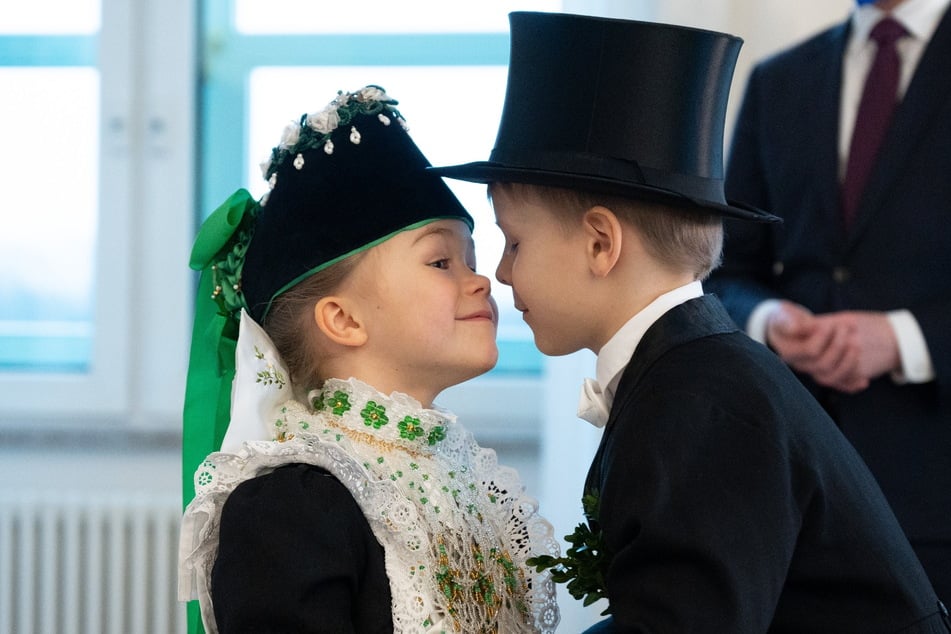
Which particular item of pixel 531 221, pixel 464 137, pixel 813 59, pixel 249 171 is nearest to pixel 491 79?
pixel 464 137

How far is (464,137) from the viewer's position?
2.90 m

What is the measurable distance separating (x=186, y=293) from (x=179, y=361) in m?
0.17

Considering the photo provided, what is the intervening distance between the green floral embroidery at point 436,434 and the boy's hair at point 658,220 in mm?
316

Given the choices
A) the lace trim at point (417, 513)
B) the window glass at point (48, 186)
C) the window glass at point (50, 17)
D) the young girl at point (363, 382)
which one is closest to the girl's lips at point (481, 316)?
the young girl at point (363, 382)

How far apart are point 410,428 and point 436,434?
0.15 ft

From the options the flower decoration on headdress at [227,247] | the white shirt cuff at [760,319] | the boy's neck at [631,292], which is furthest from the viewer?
the white shirt cuff at [760,319]

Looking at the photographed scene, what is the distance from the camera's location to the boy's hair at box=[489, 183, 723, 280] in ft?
4.58

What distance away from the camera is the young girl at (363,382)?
4.42 feet

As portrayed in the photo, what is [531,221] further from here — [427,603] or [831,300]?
[831,300]

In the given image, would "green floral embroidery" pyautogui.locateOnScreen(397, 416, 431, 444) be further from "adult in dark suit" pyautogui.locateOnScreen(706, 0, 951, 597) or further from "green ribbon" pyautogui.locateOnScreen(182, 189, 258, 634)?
"adult in dark suit" pyautogui.locateOnScreen(706, 0, 951, 597)

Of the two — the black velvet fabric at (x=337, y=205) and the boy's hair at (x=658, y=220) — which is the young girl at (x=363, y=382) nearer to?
the black velvet fabric at (x=337, y=205)

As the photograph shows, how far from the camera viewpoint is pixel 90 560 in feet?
9.29

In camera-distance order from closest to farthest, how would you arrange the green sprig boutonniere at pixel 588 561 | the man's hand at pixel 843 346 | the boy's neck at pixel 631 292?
the green sprig boutonniere at pixel 588 561 → the boy's neck at pixel 631 292 → the man's hand at pixel 843 346

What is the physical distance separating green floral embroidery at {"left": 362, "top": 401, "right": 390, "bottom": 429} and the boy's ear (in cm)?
32
